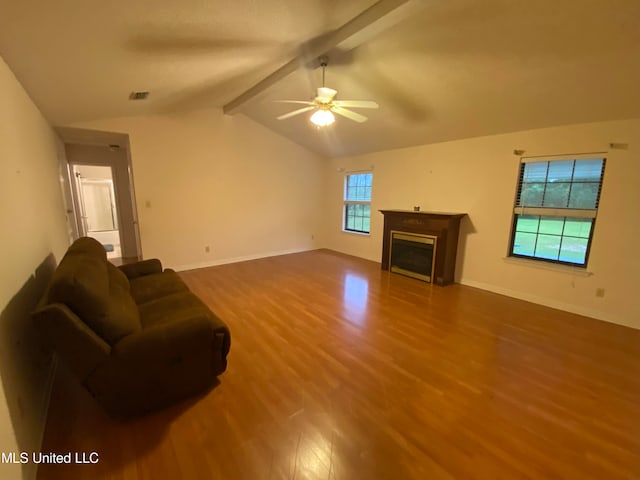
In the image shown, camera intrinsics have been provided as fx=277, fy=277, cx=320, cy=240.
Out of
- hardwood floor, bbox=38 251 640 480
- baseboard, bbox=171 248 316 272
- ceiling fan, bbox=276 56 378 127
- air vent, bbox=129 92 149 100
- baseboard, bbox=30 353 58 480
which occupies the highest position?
air vent, bbox=129 92 149 100

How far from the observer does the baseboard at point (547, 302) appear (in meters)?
3.25

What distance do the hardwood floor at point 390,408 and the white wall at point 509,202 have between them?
42 cm

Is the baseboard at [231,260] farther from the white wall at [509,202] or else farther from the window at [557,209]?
the window at [557,209]

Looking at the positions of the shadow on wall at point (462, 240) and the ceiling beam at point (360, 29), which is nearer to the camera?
the ceiling beam at point (360, 29)

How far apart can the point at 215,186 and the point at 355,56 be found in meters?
3.34

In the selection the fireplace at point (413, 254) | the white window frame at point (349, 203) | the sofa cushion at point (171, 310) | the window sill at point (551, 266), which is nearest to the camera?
the sofa cushion at point (171, 310)

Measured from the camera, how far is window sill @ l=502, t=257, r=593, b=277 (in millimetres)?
3365

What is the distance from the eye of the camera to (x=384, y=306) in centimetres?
349

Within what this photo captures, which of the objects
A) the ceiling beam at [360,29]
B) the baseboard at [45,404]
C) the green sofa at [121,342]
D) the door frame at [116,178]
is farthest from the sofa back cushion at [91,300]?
the door frame at [116,178]

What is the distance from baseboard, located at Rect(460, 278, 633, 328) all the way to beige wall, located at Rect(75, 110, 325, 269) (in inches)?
150

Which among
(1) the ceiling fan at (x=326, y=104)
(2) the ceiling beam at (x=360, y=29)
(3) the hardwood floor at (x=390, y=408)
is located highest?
(2) the ceiling beam at (x=360, y=29)

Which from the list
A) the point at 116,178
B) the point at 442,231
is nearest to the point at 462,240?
the point at 442,231

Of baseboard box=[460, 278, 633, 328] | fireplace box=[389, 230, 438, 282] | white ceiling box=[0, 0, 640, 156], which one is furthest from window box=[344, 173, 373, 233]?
baseboard box=[460, 278, 633, 328]

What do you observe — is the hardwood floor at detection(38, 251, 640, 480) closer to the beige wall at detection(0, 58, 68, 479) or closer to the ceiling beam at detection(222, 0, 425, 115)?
the beige wall at detection(0, 58, 68, 479)
